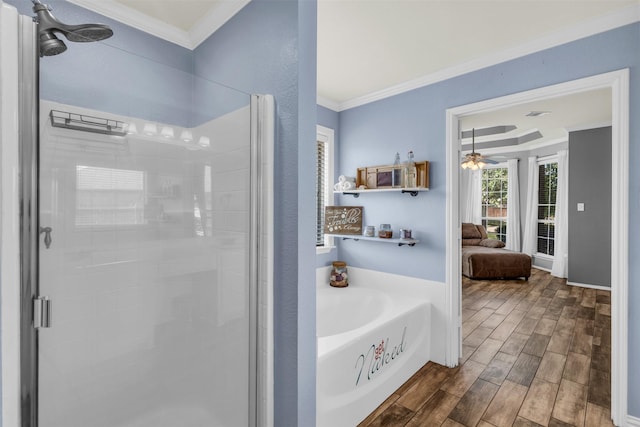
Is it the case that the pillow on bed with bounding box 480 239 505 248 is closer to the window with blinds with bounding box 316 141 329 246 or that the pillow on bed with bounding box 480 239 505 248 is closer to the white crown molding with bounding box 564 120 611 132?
the white crown molding with bounding box 564 120 611 132

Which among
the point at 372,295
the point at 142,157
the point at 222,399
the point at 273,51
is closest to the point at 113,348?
the point at 222,399

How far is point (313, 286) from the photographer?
53.9 inches

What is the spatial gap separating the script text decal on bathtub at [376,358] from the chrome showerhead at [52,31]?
196 centimetres

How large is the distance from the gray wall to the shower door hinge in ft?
20.1

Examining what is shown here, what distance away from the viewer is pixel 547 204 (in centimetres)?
611

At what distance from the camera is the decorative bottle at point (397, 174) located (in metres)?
2.77

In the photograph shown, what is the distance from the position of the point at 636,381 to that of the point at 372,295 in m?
1.73

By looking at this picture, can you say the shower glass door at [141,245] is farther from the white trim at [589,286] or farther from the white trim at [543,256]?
the white trim at [543,256]

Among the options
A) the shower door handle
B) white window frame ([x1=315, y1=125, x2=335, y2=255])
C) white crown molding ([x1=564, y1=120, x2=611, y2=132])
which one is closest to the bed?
white crown molding ([x1=564, y1=120, x2=611, y2=132])

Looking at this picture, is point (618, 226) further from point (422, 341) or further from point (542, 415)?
point (422, 341)

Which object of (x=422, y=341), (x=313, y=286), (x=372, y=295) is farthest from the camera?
(x=372, y=295)

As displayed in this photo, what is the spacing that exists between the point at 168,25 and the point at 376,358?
8.06ft

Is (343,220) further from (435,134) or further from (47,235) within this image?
(47,235)

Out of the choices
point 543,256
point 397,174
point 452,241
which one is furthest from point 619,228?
point 543,256
